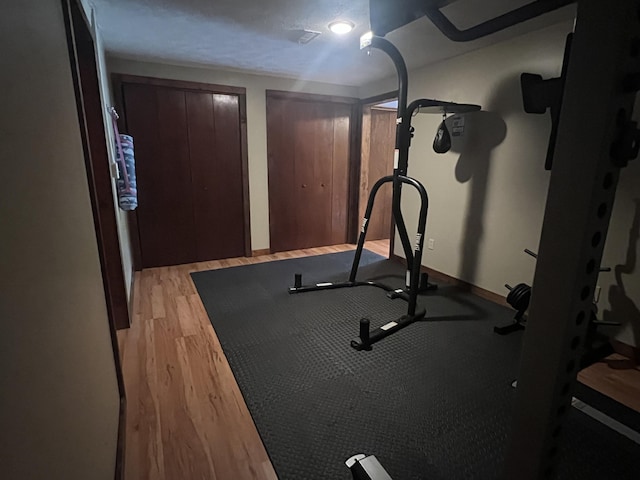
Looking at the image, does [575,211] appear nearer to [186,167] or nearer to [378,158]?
[186,167]

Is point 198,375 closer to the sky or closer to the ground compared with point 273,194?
closer to the ground

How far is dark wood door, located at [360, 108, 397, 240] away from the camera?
4.78 metres

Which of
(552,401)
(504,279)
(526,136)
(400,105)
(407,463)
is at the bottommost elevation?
(407,463)

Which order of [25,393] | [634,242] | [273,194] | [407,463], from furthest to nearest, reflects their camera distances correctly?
[273,194] < [634,242] < [407,463] < [25,393]

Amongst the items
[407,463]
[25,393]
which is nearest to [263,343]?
[407,463]

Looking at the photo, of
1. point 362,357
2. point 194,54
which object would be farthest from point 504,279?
point 194,54

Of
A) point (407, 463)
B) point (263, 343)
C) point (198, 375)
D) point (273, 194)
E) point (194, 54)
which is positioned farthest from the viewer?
point (273, 194)

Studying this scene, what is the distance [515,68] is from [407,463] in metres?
2.84

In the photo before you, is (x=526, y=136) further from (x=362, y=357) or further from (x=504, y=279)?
(x=362, y=357)

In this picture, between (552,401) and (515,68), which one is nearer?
(552,401)

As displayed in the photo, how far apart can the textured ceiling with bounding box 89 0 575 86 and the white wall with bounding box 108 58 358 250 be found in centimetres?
12

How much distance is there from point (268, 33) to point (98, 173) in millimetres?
1606

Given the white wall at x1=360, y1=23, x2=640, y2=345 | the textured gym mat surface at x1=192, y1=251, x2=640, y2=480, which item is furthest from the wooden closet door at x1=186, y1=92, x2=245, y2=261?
the white wall at x1=360, y1=23, x2=640, y2=345

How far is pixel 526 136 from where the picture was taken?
258 centimetres
